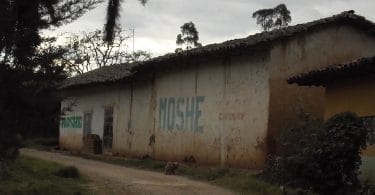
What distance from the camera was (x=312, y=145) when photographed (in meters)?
9.73

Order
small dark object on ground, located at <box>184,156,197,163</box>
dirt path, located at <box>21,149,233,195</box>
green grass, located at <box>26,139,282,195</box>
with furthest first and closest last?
small dark object on ground, located at <box>184,156,197,163</box>
green grass, located at <box>26,139,282,195</box>
dirt path, located at <box>21,149,233,195</box>

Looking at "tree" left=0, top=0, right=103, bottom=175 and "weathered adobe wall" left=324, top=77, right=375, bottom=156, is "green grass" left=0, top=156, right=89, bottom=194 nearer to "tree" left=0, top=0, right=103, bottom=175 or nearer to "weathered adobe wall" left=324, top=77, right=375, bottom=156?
"tree" left=0, top=0, right=103, bottom=175

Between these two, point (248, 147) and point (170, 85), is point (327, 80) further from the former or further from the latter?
point (170, 85)

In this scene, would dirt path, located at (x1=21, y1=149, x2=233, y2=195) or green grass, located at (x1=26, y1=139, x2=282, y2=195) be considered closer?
dirt path, located at (x1=21, y1=149, x2=233, y2=195)

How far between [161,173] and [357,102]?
251 inches

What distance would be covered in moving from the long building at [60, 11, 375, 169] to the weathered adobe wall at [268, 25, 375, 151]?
3cm

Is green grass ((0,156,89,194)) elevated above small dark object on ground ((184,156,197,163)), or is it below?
below

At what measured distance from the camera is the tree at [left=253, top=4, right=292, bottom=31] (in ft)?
109

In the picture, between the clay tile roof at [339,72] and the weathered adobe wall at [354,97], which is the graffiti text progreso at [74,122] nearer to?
the clay tile roof at [339,72]

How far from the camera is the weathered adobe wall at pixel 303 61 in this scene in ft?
48.3

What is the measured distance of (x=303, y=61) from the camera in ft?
50.1

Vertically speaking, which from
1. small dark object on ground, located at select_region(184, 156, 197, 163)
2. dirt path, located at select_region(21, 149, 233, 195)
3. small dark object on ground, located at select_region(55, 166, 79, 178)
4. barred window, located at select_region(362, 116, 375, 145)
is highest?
barred window, located at select_region(362, 116, 375, 145)

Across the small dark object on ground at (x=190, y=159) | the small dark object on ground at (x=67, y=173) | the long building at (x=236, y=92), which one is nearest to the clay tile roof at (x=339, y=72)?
the long building at (x=236, y=92)

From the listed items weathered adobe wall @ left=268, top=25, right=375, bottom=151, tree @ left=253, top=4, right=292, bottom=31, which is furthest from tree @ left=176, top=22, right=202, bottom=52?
weathered adobe wall @ left=268, top=25, right=375, bottom=151
